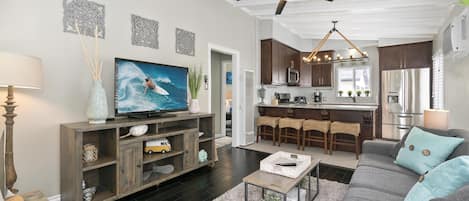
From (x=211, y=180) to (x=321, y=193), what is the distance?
4.64 feet

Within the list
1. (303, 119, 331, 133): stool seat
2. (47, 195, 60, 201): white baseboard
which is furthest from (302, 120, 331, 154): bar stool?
(47, 195, 60, 201): white baseboard

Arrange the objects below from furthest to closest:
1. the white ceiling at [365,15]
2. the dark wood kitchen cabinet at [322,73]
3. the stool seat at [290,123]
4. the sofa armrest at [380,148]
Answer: the dark wood kitchen cabinet at [322,73], the stool seat at [290,123], the white ceiling at [365,15], the sofa armrest at [380,148]

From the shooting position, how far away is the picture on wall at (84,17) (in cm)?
251

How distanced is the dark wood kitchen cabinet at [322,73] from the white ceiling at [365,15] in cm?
109

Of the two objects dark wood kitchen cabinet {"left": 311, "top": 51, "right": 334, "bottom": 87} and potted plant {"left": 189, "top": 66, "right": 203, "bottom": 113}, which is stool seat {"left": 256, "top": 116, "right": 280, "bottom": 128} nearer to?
potted plant {"left": 189, "top": 66, "right": 203, "bottom": 113}

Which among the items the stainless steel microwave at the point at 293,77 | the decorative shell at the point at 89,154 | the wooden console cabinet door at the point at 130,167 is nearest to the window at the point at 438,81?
the stainless steel microwave at the point at 293,77

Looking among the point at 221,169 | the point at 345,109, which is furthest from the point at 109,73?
the point at 345,109

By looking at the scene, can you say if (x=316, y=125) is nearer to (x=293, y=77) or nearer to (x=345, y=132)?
(x=345, y=132)

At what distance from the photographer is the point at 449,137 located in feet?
7.10

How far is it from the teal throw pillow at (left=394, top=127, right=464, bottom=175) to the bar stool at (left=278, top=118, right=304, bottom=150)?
8.02 ft

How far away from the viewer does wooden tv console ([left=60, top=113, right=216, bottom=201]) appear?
2229 mm

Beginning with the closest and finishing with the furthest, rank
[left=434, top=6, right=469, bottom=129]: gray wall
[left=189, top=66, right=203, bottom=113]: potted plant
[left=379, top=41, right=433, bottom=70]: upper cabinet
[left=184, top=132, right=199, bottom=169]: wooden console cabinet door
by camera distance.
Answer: [left=434, top=6, right=469, bottom=129]: gray wall, [left=184, top=132, right=199, bottom=169]: wooden console cabinet door, [left=189, top=66, right=203, bottom=113]: potted plant, [left=379, top=41, right=433, bottom=70]: upper cabinet

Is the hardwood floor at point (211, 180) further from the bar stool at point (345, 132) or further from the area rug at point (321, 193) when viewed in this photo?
the bar stool at point (345, 132)

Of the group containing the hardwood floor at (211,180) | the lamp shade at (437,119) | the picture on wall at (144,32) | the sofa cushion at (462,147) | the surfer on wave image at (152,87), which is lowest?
the hardwood floor at (211,180)
